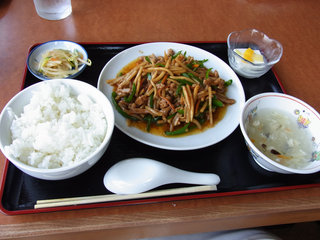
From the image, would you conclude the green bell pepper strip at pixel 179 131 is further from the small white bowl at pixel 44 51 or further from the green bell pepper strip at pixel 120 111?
the small white bowl at pixel 44 51

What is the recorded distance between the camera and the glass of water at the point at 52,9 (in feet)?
6.98

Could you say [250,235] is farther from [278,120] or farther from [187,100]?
[187,100]

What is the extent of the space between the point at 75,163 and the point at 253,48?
5.27 ft

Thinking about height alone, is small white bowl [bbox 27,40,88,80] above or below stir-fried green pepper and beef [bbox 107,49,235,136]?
above

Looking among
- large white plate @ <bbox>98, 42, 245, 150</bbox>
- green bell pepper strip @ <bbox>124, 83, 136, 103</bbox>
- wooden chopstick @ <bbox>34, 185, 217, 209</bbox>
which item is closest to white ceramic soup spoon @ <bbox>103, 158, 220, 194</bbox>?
wooden chopstick @ <bbox>34, 185, 217, 209</bbox>

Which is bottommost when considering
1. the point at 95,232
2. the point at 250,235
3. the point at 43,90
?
the point at 250,235

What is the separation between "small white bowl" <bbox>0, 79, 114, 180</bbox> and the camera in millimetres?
1054

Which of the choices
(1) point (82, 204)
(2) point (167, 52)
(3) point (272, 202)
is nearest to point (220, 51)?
(2) point (167, 52)

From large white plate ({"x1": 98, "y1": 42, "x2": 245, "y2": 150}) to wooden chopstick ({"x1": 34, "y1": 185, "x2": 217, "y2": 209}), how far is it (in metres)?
0.23

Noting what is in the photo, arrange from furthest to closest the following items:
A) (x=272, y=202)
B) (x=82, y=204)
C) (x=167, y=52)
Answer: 1. (x=167, y=52)
2. (x=272, y=202)
3. (x=82, y=204)

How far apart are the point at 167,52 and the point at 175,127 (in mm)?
609

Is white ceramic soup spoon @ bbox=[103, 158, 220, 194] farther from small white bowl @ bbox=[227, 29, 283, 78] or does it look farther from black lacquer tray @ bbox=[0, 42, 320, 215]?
small white bowl @ bbox=[227, 29, 283, 78]

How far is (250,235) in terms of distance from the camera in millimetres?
1495

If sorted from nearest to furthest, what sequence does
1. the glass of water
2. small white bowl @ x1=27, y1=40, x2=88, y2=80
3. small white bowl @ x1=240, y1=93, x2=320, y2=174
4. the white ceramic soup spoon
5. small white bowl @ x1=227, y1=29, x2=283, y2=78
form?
the white ceramic soup spoon, small white bowl @ x1=240, y1=93, x2=320, y2=174, small white bowl @ x1=27, y1=40, x2=88, y2=80, small white bowl @ x1=227, y1=29, x2=283, y2=78, the glass of water
